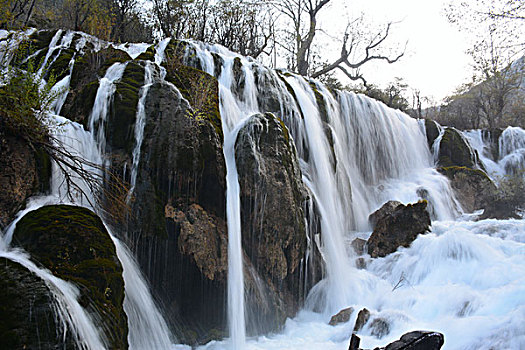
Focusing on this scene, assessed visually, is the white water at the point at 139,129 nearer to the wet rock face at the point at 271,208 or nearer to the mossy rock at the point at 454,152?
the wet rock face at the point at 271,208

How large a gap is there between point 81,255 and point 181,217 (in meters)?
2.02

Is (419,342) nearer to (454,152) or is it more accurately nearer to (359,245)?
(359,245)

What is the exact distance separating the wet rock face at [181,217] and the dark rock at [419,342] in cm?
306

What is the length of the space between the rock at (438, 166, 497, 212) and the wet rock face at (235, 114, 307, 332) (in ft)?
29.3

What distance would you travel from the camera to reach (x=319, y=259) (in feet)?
23.5

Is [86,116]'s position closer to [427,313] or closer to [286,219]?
[286,219]

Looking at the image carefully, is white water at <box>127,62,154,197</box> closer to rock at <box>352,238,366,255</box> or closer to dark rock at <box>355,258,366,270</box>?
dark rock at <box>355,258,366,270</box>

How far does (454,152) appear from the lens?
615 inches

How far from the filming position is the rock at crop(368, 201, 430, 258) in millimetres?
8117

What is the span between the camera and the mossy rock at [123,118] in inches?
221

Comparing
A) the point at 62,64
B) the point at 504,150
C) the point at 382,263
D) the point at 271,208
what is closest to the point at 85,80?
the point at 62,64

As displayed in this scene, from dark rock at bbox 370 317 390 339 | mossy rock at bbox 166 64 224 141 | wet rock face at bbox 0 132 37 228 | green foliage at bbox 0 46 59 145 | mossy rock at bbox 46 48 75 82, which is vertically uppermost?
mossy rock at bbox 46 48 75 82

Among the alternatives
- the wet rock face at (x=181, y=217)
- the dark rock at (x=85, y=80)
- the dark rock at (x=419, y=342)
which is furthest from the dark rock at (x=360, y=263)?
the dark rock at (x=85, y=80)

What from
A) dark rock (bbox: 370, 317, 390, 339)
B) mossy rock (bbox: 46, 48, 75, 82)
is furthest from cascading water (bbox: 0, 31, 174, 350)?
dark rock (bbox: 370, 317, 390, 339)
